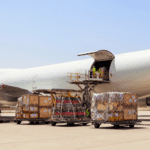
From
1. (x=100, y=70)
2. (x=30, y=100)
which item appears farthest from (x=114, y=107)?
(x=100, y=70)

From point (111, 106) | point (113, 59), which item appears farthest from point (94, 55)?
point (111, 106)

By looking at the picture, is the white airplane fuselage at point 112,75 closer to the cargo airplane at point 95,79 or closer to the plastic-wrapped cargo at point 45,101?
the cargo airplane at point 95,79

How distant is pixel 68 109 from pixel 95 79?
737 cm

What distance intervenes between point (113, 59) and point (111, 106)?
40.9ft

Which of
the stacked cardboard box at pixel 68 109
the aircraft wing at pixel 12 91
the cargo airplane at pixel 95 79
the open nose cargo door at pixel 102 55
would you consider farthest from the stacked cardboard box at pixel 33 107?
the aircraft wing at pixel 12 91

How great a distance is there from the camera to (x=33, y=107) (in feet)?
71.6

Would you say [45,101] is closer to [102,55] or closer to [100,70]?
[100,70]

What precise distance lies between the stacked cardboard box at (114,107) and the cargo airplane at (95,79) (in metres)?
9.17

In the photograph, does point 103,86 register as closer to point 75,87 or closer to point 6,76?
point 75,87

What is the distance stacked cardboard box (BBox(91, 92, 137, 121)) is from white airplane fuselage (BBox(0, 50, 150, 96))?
364 inches

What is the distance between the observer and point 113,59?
28.5 metres

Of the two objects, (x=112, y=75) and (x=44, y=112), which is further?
(x=112, y=75)

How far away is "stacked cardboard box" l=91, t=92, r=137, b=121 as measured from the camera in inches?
658

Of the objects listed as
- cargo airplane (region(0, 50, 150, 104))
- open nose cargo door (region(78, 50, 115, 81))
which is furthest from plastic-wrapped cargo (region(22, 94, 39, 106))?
open nose cargo door (region(78, 50, 115, 81))
